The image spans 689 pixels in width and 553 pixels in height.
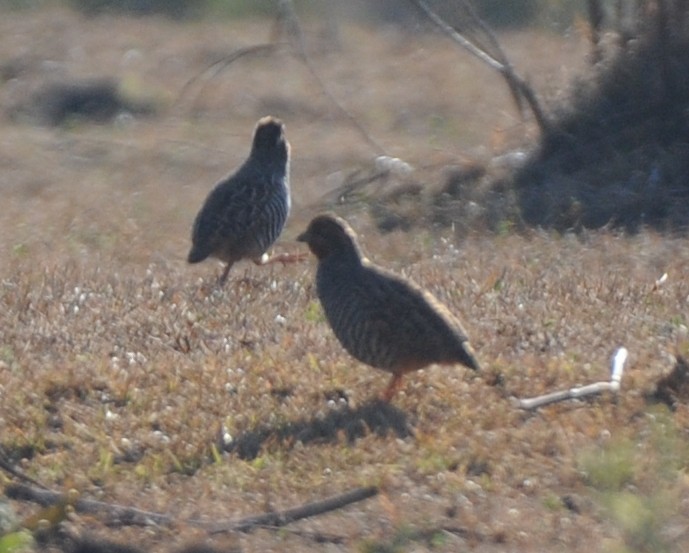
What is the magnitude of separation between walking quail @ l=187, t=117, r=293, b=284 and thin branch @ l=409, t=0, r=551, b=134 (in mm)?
3662

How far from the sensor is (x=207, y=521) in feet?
18.9

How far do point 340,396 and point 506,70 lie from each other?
790cm

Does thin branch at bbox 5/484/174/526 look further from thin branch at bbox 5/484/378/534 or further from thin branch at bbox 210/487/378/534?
thin branch at bbox 210/487/378/534

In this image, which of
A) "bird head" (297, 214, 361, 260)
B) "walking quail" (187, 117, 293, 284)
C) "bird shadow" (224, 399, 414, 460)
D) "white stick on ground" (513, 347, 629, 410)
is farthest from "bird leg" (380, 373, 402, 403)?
"walking quail" (187, 117, 293, 284)

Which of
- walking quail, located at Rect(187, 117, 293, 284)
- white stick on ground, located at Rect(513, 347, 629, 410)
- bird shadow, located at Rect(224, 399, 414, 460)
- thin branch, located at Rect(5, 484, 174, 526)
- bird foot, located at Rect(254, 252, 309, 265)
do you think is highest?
thin branch, located at Rect(5, 484, 174, 526)

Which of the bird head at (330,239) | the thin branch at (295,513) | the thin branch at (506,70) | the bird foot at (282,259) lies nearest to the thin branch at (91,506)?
the thin branch at (295,513)

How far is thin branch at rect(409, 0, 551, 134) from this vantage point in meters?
14.3

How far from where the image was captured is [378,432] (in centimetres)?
662

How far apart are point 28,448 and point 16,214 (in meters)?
8.32

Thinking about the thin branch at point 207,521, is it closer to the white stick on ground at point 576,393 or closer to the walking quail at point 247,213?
the white stick on ground at point 576,393

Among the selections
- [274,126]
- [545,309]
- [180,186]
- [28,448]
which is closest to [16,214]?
[180,186]

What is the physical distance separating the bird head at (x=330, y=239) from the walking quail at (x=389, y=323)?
0.44 feet

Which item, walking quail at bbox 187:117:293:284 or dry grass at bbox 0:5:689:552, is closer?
dry grass at bbox 0:5:689:552

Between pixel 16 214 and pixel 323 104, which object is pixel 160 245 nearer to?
pixel 16 214
